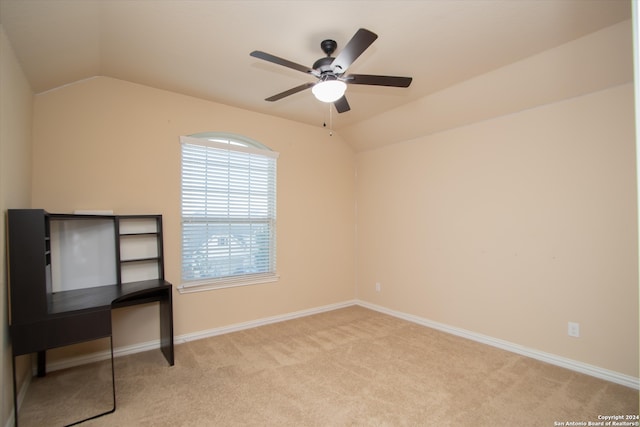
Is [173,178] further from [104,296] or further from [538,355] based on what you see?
[538,355]

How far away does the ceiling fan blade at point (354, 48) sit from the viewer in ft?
5.64

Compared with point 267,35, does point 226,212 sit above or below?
below

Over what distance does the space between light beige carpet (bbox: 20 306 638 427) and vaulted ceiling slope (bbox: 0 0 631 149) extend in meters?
2.59

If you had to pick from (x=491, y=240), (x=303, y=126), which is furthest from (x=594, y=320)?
(x=303, y=126)

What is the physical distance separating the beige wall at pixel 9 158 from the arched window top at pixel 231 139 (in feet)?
4.76

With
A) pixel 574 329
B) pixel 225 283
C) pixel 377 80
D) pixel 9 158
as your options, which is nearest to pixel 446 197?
pixel 574 329

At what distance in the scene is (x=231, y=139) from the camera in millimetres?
3902

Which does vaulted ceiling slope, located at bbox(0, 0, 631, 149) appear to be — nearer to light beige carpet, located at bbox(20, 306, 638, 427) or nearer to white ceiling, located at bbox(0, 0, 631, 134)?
white ceiling, located at bbox(0, 0, 631, 134)

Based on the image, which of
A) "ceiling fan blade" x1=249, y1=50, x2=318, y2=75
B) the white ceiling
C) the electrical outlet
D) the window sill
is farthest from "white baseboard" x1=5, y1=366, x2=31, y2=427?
the electrical outlet

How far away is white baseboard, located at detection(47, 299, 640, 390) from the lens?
265 cm

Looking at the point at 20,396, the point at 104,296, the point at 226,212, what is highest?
the point at 226,212

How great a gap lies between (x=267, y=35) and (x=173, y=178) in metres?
1.89

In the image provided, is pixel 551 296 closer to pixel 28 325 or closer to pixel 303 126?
pixel 303 126

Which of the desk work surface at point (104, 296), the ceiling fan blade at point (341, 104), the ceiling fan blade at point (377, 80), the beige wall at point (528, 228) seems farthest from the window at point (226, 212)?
the ceiling fan blade at point (377, 80)
